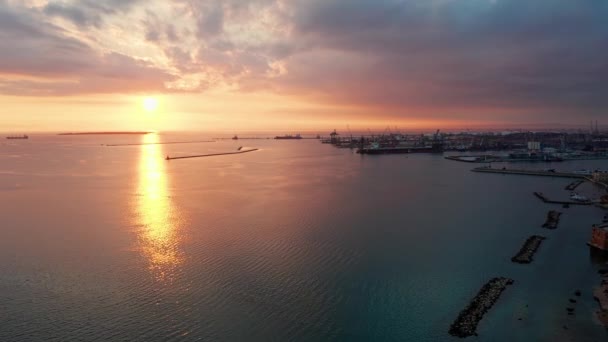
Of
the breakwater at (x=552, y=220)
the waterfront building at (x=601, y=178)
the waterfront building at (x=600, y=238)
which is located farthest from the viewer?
the waterfront building at (x=601, y=178)

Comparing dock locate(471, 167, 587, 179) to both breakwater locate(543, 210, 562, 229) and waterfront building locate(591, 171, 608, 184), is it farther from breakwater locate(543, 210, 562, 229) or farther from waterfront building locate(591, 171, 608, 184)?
breakwater locate(543, 210, 562, 229)

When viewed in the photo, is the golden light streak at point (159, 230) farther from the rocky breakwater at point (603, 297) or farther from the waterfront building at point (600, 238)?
the waterfront building at point (600, 238)

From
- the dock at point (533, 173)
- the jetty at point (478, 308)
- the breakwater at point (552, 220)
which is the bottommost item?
the jetty at point (478, 308)

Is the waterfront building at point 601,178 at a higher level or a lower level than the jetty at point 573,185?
higher

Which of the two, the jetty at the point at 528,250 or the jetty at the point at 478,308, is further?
the jetty at the point at 528,250

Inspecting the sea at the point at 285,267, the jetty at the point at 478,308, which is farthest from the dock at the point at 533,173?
the jetty at the point at 478,308

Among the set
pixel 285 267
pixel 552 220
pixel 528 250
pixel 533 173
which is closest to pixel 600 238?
pixel 528 250

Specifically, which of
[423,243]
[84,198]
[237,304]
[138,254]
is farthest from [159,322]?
[84,198]

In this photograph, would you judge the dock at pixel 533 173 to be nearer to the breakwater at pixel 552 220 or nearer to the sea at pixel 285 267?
the sea at pixel 285 267

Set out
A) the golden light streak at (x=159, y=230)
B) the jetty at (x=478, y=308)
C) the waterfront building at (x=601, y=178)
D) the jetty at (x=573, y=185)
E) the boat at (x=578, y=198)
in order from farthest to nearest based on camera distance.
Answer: the waterfront building at (x=601, y=178)
the jetty at (x=573, y=185)
the boat at (x=578, y=198)
the golden light streak at (x=159, y=230)
the jetty at (x=478, y=308)
